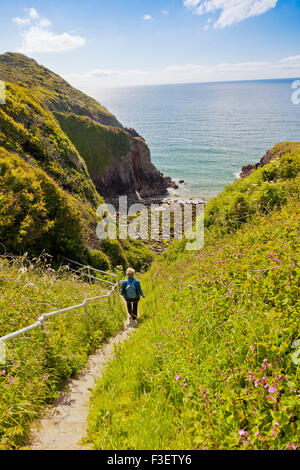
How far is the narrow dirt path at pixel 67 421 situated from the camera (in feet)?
9.44

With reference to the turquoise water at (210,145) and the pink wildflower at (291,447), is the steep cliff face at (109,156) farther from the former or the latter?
the pink wildflower at (291,447)

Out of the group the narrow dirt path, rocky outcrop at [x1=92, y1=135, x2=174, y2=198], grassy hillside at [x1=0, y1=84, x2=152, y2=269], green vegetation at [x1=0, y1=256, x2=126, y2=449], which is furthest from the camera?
rocky outcrop at [x1=92, y1=135, x2=174, y2=198]

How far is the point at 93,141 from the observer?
4738 centimetres

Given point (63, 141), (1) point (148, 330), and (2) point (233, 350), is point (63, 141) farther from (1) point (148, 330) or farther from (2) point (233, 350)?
(2) point (233, 350)

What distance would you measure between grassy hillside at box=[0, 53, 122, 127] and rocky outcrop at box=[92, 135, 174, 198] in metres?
19.1

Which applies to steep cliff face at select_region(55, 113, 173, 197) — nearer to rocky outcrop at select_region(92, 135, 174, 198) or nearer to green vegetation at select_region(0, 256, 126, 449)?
rocky outcrop at select_region(92, 135, 174, 198)

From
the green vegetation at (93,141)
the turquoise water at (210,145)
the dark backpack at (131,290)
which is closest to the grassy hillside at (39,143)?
the dark backpack at (131,290)

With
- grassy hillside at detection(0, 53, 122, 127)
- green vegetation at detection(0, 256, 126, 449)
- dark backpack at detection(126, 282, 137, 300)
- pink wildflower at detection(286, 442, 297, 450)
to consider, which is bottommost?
dark backpack at detection(126, 282, 137, 300)

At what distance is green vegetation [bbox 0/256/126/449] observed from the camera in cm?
301

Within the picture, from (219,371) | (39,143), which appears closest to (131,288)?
(219,371)

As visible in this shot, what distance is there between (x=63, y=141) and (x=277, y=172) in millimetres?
15732

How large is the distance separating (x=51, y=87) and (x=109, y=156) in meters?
36.7

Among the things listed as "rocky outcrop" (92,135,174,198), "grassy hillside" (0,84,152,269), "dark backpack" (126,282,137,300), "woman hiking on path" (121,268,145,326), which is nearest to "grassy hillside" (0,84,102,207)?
"grassy hillside" (0,84,152,269)

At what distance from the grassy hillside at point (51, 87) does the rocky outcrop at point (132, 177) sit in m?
19.1
